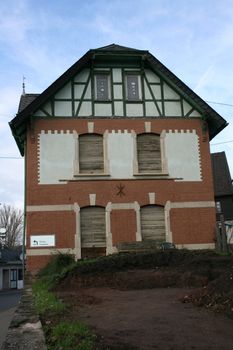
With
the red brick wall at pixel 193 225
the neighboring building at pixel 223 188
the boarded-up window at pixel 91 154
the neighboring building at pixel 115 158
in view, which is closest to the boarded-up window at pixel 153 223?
the neighboring building at pixel 115 158

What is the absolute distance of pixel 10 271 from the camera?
6556 cm

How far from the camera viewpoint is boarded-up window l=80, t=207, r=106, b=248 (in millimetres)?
20031

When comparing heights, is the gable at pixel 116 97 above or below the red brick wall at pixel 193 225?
above

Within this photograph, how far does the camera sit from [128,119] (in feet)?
69.4

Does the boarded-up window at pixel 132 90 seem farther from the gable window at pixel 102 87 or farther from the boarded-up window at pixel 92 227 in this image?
the boarded-up window at pixel 92 227

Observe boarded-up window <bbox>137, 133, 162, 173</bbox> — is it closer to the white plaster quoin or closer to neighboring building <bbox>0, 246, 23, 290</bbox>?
the white plaster quoin

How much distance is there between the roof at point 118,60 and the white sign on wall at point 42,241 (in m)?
4.50

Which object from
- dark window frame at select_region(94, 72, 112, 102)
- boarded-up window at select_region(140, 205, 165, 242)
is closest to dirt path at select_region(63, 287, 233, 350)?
boarded-up window at select_region(140, 205, 165, 242)

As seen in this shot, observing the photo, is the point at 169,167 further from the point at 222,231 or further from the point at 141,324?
the point at 141,324

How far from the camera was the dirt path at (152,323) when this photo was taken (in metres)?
6.18

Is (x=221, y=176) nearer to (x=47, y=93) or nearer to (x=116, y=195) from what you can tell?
(x=116, y=195)

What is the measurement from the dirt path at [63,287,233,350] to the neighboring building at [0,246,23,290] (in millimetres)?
55204

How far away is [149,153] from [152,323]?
14.1m

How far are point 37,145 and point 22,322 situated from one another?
43.7ft
